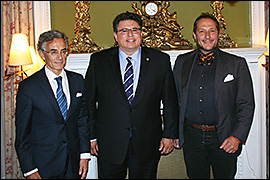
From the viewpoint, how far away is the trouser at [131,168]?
2.26 m

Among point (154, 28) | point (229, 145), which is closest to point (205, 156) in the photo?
point (229, 145)

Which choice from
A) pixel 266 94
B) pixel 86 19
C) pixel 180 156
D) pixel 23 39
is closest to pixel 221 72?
pixel 266 94

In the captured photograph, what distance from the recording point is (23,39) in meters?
2.78

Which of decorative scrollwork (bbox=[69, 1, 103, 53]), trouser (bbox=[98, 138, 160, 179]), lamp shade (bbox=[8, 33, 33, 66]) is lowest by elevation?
trouser (bbox=[98, 138, 160, 179])

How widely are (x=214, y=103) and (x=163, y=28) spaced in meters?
1.21

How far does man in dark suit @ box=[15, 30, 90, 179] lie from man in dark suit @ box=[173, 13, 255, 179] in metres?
0.88

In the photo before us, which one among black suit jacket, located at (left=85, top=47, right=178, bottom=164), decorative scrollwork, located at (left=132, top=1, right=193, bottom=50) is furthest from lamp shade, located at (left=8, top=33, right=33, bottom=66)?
decorative scrollwork, located at (left=132, top=1, right=193, bottom=50)

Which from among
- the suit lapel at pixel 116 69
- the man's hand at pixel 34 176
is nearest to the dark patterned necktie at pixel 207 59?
the suit lapel at pixel 116 69

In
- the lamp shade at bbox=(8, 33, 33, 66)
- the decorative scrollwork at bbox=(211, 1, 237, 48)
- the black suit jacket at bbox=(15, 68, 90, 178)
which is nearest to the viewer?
the black suit jacket at bbox=(15, 68, 90, 178)

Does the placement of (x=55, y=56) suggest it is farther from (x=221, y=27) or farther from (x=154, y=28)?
(x=221, y=27)

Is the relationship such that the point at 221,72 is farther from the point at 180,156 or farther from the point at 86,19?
the point at 86,19

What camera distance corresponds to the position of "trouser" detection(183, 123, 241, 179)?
2232mm

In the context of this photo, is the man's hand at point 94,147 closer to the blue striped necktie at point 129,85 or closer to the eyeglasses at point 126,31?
the blue striped necktie at point 129,85

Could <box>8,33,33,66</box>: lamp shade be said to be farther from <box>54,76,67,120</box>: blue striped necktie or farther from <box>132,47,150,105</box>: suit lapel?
<box>132,47,150,105</box>: suit lapel
